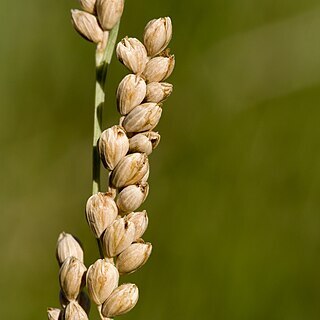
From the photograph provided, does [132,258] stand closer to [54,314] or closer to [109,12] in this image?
[54,314]

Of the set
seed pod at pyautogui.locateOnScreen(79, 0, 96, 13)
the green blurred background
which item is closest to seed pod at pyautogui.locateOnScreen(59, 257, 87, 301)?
seed pod at pyautogui.locateOnScreen(79, 0, 96, 13)

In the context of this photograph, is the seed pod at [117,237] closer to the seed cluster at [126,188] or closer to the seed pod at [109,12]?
the seed cluster at [126,188]

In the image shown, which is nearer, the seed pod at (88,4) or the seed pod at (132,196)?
the seed pod at (132,196)

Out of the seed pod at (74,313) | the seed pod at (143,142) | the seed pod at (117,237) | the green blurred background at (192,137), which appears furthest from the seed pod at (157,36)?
the green blurred background at (192,137)

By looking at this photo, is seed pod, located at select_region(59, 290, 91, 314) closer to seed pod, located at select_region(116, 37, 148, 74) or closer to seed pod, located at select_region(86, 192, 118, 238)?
seed pod, located at select_region(86, 192, 118, 238)

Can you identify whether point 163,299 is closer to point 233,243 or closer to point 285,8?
point 233,243

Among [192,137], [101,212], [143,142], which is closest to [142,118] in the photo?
[143,142]
